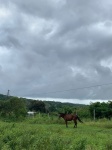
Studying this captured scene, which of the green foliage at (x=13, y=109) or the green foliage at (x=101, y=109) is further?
the green foliage at (x=101, y=109)

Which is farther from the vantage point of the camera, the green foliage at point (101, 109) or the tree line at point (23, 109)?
the green foliage at point (101, 109)

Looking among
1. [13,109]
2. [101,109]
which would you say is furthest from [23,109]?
[101,109]

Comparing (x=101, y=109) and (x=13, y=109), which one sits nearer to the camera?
(x=13, y=109)

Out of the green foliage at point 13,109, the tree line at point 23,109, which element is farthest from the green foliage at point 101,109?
the green foliage at point 13,109

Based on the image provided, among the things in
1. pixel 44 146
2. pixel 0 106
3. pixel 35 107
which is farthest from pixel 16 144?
pixel 35 107

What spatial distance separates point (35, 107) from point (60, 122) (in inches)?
2215

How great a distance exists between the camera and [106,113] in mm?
59562

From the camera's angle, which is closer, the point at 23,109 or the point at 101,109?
the point at 23,109

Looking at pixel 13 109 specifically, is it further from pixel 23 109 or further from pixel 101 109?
pixel 101 109

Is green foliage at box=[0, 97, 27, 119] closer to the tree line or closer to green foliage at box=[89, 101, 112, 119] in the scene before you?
the tree line

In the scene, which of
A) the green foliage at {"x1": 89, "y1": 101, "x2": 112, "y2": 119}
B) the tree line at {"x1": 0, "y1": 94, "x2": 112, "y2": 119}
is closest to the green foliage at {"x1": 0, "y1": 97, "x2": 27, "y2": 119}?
the tree line at {"x1": 0, "y1": 94, "x2": 112, "y2": 119}

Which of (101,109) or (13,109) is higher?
(101,109)

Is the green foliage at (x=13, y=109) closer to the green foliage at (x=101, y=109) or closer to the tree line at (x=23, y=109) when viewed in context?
the tree line at (x=23, y=109)

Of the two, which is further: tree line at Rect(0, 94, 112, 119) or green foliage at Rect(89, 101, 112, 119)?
green foliage at Rect(89, 101, 112, 119)
